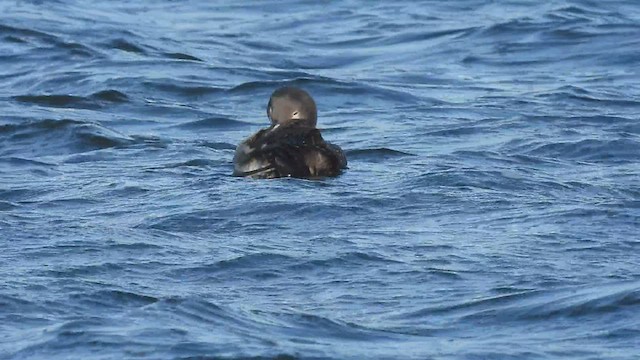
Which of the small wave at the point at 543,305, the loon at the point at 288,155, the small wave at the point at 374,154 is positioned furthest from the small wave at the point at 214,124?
the small wave at the point at 543,305

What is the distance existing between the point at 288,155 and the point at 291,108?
77 centimetres

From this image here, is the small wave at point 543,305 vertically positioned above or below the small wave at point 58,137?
above

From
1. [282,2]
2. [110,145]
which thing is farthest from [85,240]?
[282,2]

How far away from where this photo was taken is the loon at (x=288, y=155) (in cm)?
1180

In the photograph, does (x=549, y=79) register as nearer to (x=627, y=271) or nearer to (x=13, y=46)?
(x=13, y=46)

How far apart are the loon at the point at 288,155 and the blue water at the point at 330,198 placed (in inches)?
5.3

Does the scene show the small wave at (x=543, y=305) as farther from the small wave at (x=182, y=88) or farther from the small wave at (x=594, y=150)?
the small wave at (x=182, y=88)

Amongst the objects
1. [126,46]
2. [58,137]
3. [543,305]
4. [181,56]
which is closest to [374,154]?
[58,137]

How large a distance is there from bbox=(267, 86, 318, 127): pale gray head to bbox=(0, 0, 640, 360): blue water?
517 mm

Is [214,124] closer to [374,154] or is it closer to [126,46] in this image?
[374,154]

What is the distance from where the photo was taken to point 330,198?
1122 centimetres

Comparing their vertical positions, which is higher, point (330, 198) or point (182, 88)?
point (330, 198)

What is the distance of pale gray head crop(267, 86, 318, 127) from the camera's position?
41.0 feet

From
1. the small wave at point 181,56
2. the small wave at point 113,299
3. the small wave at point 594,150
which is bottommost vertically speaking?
the small wave at point 181,56
